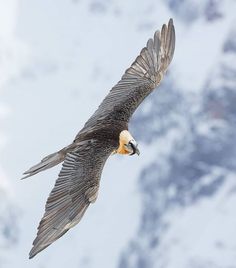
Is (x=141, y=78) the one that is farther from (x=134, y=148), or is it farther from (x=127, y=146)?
(x=134, y=148)

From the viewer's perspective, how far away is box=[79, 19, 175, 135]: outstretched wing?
24703 millimetres

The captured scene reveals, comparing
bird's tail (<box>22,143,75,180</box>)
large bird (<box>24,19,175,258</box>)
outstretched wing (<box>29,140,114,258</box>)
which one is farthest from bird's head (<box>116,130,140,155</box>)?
bird's tail (<box>22,143,75,180</box>)

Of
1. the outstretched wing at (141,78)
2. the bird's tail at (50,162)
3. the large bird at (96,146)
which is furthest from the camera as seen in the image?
the outstretched wing at (141,78)

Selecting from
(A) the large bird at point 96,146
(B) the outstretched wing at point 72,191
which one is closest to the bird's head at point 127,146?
(A) the large bird at point 96,146

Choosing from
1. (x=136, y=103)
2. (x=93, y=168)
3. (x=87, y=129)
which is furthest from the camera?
(x=136, y=103)

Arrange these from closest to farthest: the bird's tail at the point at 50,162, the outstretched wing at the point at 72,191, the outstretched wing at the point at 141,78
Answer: the outstretched wing at the point at 72,191, the bird's tail at the point at 50,162, the outstretched wing at the point at 141,78

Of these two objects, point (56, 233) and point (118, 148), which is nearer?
point (56, 233)

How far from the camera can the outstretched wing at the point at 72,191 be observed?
1912 cm

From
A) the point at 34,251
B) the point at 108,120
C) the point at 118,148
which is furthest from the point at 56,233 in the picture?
the point at 108,120

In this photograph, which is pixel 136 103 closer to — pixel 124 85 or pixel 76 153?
pixel 124 85

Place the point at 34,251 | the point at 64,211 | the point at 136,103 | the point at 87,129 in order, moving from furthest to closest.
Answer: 1. the point at 136,103
2. the point at 87,129
3. the point at 64,211
4. the point at 34,251

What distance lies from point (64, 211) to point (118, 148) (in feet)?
10.4

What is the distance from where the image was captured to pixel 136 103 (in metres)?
25.1

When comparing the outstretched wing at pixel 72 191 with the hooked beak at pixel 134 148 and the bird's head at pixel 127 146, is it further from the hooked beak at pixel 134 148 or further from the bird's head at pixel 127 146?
the hooked beak at pixel 134 148
